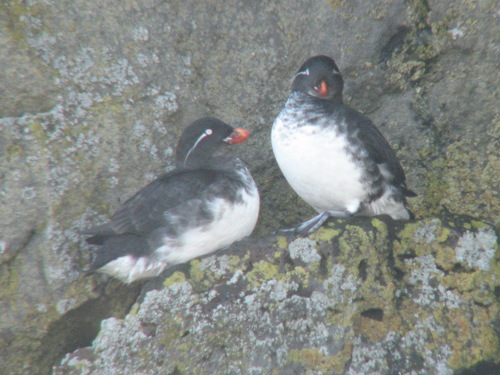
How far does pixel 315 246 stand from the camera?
13.8 ft

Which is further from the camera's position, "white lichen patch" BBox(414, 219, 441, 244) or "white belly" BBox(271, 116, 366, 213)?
"white belly" BBox(271, 116, 366, 213)

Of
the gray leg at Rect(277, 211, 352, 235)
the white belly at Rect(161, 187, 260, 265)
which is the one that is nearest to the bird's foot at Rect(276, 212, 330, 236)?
the gray leg at Rect(277, 211, 352, 235)

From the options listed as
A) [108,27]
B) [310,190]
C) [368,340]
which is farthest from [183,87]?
[368,340]

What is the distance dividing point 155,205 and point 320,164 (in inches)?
40.0

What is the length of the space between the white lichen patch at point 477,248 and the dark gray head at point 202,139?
150 centimetres

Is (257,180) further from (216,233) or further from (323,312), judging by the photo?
(323,312)

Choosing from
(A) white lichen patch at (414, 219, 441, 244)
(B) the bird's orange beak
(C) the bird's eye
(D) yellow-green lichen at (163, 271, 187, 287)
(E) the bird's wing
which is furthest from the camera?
(B) the bird's orange beak

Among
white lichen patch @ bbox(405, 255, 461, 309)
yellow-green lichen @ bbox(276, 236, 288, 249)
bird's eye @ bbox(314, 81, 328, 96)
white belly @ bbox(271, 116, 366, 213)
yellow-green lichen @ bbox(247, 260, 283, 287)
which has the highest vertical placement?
bird's eye @ bbox(314, 81, 328, 96)

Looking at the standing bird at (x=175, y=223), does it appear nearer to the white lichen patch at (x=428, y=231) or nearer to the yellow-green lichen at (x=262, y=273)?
the yellow-green lichen at (x=262, y=273)

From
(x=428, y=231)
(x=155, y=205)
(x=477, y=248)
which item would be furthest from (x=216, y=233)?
(x=477, y=248)

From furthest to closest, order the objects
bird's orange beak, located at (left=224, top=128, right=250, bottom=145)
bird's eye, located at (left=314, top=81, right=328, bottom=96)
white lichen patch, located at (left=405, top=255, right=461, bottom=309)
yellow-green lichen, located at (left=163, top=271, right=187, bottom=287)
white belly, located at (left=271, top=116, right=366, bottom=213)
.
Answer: bird's orange beak, located at (left=224, top=128, right=250, bottom=145)
bird's eye, located at (left=314, top=81, right=328, bottom=96)
white belly, located at (left=271, top=116, right=366, bottom=213)
yellow-green lichen, located at (left=163, top=271, right=187, bottom=287)
white lichen patch, located at (left=405, top=255, right=461, bottom=309)

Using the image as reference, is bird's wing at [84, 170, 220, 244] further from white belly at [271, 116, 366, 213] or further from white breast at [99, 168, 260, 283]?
white belly at [271, 116, 366, 213]

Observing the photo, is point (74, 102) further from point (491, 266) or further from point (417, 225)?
point (491, 266)

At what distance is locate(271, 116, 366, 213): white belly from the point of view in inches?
183
